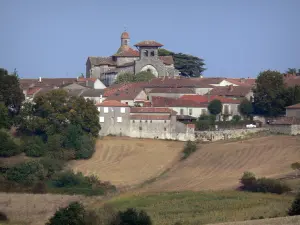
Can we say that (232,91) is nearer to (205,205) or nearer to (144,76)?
(144,76)

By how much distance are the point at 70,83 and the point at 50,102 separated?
16.1 m

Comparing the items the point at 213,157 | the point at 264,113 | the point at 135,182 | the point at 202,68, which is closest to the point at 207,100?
the point at 264,113

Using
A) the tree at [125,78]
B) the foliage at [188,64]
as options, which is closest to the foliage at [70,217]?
the tree at [125,78]

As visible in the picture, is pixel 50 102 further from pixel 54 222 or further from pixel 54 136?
pixel 54 222

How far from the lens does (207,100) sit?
9650cm

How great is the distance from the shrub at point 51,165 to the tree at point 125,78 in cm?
2523

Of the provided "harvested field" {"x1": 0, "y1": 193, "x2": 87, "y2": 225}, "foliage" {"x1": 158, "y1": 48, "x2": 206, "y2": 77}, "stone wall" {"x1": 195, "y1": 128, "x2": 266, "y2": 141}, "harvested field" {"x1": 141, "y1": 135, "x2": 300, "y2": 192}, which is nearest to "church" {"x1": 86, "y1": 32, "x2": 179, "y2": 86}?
"foliage" {"x1": 158, "y1": 48, "x2": 206, "y2": 77}

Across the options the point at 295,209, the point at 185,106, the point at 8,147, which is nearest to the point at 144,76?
the point at 185,106

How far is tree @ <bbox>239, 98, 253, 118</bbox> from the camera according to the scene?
94.9m

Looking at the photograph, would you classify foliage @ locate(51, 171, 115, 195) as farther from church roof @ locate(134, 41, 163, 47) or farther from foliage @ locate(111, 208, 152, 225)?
church roof @ locate(134, 41, 163, 47)

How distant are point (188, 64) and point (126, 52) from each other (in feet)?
45.8

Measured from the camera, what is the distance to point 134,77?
107 metres

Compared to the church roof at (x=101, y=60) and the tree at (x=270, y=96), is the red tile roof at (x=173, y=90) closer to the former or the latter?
the tree at (x=270, y=96)

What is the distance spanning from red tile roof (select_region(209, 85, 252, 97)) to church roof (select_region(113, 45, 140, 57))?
494 inches
